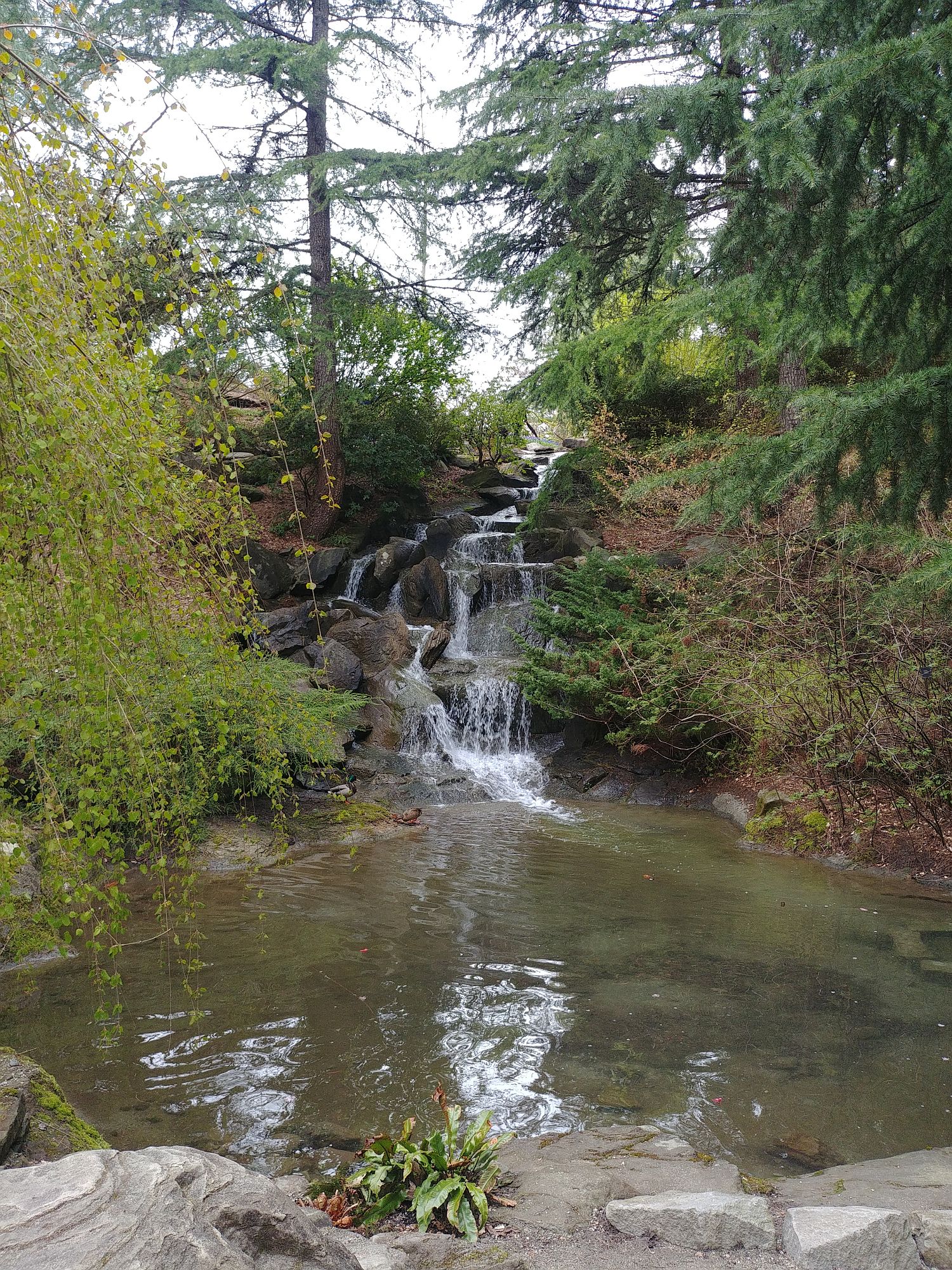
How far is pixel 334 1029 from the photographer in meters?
4.48

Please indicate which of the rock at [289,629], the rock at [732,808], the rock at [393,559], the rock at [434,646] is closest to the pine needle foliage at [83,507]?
the rock at [732,808]

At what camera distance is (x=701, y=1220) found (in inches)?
104

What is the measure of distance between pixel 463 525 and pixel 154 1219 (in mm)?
15301

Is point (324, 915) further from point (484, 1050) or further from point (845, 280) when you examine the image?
point (845, 280)

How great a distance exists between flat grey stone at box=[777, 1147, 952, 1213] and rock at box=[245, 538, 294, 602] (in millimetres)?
12006

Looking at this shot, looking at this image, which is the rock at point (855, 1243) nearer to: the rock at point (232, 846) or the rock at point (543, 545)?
the rock at point (232, 846)

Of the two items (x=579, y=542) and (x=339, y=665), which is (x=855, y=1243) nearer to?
(x=339, y=665)

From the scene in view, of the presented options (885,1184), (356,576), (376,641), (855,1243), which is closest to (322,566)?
(356,576)

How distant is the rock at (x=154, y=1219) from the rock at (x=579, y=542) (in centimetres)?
1249

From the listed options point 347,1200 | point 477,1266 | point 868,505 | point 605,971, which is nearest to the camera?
point 477,1266

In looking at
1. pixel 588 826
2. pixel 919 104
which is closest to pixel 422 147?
pixel 588 826

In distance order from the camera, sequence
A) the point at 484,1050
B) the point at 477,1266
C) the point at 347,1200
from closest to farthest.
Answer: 1. the point at 477,1266
2. the point at 347,1200
3. the point at 484,1050

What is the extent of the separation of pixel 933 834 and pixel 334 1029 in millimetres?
5018

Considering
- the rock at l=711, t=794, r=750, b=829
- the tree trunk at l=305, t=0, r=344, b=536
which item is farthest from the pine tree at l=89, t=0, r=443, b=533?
the rock at l=711, t=794, r=750, b=829
